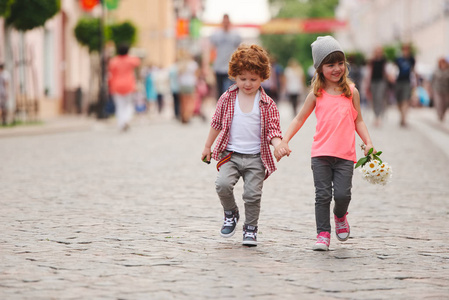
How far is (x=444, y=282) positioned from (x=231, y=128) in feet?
6.10

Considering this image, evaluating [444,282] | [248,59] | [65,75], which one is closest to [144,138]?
[248,59]

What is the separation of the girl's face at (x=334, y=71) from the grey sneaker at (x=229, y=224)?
109 cm

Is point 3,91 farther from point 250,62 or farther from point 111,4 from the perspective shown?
point 250,62

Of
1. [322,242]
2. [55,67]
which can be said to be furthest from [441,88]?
[322,242]

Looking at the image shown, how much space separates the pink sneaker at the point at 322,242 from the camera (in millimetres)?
5691

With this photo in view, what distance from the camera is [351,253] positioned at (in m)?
5.66

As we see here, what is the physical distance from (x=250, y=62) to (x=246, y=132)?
1.49 feet

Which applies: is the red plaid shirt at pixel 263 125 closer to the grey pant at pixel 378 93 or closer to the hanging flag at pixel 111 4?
the grey pant at pixel 378 93

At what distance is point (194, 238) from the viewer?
6.15m

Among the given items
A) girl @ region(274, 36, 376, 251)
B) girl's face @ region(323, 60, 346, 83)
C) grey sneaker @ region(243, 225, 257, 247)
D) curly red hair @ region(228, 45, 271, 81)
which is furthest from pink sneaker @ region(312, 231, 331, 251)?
curly red hair @ region(228, 45, 271, 81)

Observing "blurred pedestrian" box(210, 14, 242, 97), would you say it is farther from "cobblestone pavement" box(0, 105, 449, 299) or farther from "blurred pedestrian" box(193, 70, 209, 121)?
"blurred pedestrian" box(193, 70, 209, 121)

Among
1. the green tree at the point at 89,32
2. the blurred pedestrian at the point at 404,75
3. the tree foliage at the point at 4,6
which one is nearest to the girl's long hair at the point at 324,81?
the tree foliage at the point at 4,6

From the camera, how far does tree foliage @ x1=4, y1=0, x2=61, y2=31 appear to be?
21.1 m

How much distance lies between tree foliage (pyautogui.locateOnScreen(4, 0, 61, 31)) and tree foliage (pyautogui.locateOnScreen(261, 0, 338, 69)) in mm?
71443
